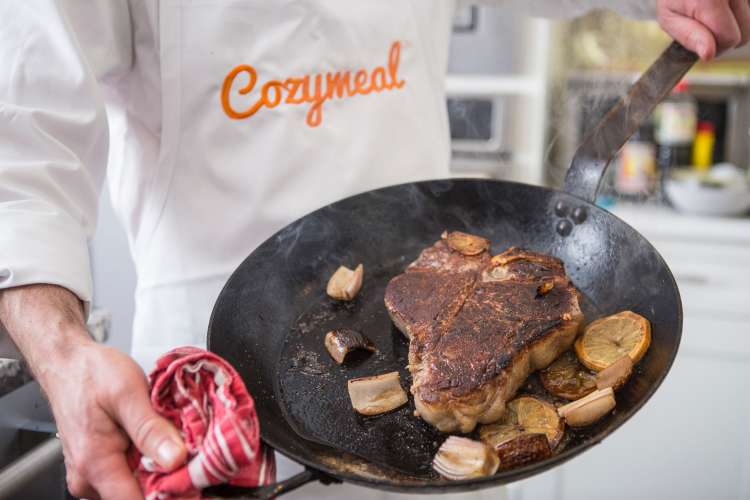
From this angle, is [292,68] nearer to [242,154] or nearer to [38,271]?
[242,154]

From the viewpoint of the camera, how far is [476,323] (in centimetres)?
110

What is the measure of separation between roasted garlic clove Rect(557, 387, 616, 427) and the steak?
0.34ft

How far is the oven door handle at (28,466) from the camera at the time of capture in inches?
41.1

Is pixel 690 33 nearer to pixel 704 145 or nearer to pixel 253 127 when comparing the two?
pixel 253 127

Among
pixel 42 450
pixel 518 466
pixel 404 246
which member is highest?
pixel 404 246

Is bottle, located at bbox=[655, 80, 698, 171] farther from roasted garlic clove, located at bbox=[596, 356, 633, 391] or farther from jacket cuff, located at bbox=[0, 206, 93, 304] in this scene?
jacket cuff, located at bbox=[0, 206, 93, 304]

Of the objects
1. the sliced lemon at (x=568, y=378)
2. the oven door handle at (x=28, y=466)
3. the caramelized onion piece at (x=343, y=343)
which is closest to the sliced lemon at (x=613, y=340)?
the sliced lemon at (x=568, y=378)

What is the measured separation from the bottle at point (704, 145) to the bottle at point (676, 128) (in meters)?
0.03

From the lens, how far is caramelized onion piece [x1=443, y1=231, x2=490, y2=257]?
49.8 inches

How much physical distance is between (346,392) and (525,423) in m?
0.27

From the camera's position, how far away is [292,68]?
1294 mm

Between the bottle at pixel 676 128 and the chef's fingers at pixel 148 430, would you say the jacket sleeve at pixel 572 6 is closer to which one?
the chef's fingers at pixel 148 430

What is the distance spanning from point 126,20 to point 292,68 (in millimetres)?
310

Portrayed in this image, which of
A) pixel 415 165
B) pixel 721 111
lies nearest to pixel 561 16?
pixel 415 165
